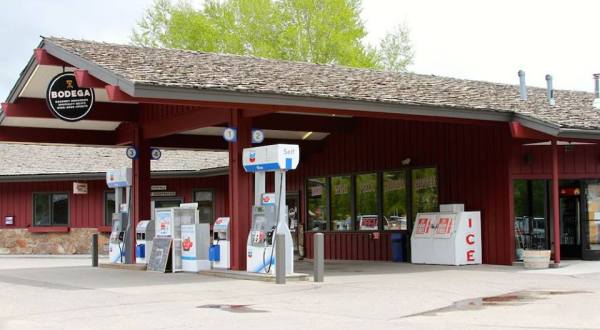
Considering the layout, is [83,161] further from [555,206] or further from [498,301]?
[498,301]

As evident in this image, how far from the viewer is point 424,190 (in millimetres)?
23422

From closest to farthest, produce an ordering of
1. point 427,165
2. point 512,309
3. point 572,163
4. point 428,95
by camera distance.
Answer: point 512,309 < point 428,95 < point 572,163 < point 427,165

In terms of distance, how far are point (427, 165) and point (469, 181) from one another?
1.54m

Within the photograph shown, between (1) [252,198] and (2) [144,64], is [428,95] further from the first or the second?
(2) [144,64]

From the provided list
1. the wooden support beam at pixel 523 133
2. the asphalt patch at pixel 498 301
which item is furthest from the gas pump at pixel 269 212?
the wooden support beam at pixel 523 133

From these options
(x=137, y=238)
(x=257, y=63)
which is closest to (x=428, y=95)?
(x=257, y=63)

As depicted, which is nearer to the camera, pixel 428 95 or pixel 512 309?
pixel 512 309

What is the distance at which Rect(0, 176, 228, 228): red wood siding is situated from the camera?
33250 millimetres

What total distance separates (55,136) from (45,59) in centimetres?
502

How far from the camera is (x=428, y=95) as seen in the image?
792 inches

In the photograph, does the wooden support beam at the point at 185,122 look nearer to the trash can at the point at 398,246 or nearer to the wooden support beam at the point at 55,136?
the wooden support beam at the point at 55,136

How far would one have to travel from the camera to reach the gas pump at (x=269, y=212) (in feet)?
55.6

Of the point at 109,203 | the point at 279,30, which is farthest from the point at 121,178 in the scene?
the point at 279,30

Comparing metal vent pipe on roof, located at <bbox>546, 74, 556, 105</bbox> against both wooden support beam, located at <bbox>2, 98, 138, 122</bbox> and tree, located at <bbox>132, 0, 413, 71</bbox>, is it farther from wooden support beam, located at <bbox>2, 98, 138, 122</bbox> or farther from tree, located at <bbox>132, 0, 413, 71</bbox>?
tree, located at <bbox>132, 0, 413, 71</bbox>
